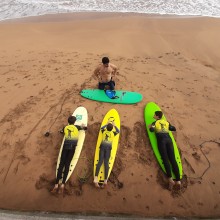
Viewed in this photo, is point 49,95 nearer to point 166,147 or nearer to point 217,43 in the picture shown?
point 166,147

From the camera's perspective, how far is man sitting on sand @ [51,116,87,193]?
17.9 ft

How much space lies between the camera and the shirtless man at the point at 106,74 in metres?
7.65

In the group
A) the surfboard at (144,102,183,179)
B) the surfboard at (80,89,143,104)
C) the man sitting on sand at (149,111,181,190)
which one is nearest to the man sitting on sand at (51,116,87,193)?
the surfboard at (80,89,143,104)

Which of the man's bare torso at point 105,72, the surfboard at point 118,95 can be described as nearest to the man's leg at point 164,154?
the surfboard at point 118,95

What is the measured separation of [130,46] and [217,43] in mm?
3867

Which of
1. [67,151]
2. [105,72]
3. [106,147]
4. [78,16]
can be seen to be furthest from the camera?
[78,16]

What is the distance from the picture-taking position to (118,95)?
7773mm

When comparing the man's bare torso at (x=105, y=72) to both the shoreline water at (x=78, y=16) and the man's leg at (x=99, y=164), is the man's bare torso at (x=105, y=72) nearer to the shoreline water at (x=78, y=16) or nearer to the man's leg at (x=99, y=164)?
Answer: the man's leg at (x=99, y=164)

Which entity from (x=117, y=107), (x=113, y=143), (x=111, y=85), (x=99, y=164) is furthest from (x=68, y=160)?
(x=111, y=85)

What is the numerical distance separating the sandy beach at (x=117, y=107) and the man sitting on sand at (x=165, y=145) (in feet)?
0.70

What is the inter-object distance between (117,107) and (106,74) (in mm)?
1154

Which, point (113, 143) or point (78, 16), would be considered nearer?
point (113, 143)

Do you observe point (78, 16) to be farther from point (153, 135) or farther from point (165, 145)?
point (165, 145)

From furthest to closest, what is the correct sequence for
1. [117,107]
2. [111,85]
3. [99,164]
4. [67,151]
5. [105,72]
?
1. [111,85]
2. [105,72]
3. [117,107]
4. [67,151]
5. [99,164]
